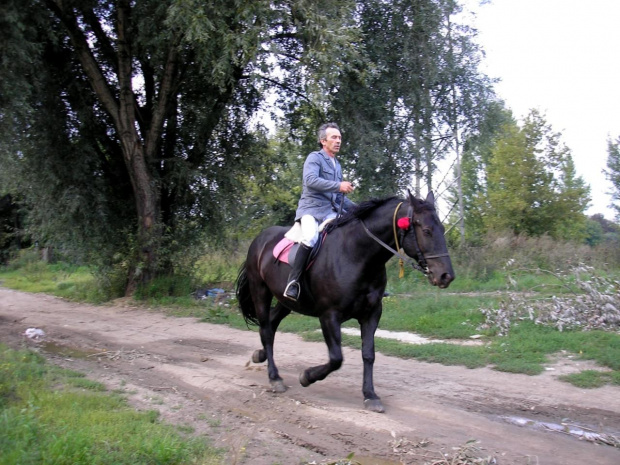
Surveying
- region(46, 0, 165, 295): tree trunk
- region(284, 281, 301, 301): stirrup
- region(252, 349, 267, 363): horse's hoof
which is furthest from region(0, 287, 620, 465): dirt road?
region(46, 0, 165, 295): tree trunk

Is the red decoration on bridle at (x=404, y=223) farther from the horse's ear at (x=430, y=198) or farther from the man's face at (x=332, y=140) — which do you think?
the man's face at (x=332, y=140)

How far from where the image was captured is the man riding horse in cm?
643

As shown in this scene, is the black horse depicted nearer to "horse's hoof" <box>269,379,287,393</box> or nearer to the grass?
"horse's hoof" <box>269,379,287,393</box>

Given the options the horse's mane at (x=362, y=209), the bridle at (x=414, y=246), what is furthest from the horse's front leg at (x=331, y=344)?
the horse's mane at (x=362, y=209)

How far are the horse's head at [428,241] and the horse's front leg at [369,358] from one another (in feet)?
Answer: 2.97

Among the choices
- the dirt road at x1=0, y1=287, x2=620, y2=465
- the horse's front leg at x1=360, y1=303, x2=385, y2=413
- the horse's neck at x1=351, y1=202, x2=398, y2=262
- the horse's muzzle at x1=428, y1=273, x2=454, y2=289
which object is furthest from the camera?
the horse's neck at x1=351, y1=202, x2=398, y2=262

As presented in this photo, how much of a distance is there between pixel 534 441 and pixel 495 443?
0.38 meters

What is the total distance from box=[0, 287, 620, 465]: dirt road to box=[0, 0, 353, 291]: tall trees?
578 centimetres

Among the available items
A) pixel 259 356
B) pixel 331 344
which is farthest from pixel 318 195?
pixel 259 356

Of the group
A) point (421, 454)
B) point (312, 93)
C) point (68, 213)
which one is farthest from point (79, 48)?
point (421, 454)

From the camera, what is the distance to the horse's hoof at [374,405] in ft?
18.7

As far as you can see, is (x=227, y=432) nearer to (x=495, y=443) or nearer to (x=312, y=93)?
(x=495, y=443)

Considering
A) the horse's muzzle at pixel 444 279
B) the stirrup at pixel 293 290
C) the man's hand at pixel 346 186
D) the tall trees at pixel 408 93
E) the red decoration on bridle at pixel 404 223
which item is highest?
the tall trees at pixel 408 93

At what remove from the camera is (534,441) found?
4.86 meters
